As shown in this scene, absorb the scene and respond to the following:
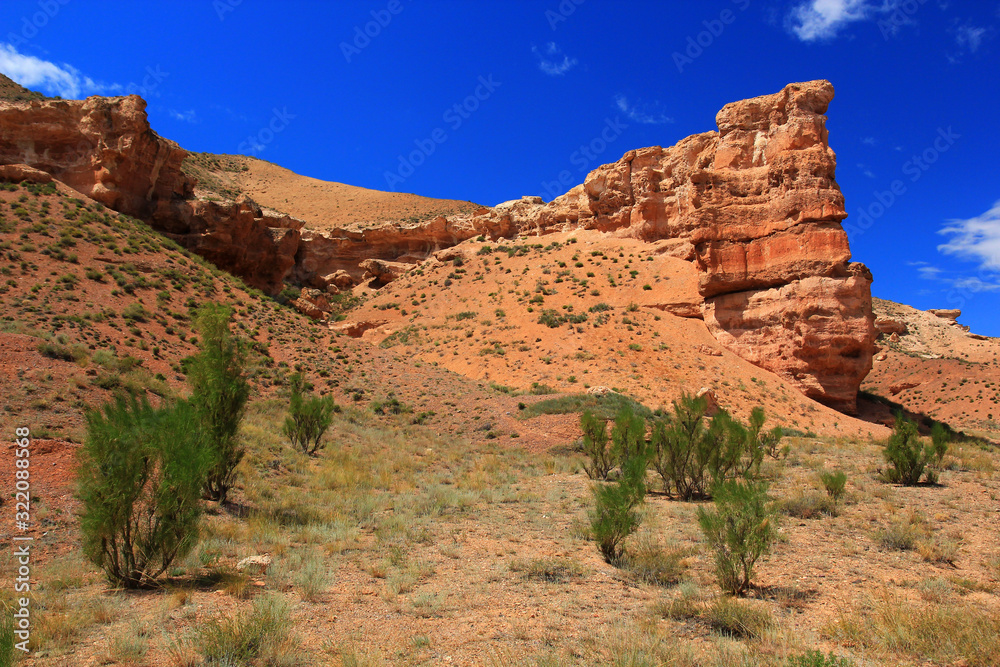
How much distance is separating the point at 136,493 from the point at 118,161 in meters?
26.7

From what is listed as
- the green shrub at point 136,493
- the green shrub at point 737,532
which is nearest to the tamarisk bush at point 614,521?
the green shrub at point 737,532

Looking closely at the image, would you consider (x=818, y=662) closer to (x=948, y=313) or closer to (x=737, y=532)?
(x=737, y=532)

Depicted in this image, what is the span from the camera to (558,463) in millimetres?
14758

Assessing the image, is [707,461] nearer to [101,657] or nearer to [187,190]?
[101,657]

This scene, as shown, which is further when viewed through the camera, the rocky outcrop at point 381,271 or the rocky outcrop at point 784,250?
the rocky outcrop at point 381,271

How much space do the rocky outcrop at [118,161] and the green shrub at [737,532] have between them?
29.9 m

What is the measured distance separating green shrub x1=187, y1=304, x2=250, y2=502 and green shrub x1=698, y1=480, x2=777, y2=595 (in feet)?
25.5

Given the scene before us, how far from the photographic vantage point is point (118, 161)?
2516 centimetres

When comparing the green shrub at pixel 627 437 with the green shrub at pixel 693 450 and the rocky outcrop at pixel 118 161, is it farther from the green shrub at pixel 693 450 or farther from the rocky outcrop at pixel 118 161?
the rocky outcrop at pixel 118 161

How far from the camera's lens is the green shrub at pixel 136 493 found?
5.20 meters

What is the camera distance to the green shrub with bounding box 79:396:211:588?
17.0 feet

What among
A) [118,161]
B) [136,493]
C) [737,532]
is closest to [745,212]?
[737,532]

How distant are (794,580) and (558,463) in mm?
9056

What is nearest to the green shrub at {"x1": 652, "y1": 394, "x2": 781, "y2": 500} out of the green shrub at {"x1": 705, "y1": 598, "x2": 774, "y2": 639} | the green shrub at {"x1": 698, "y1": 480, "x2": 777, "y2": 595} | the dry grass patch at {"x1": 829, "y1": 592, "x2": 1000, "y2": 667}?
the green shrub at {"x1": 698, "y1": 480, "x2": 777, "y2": 595}
